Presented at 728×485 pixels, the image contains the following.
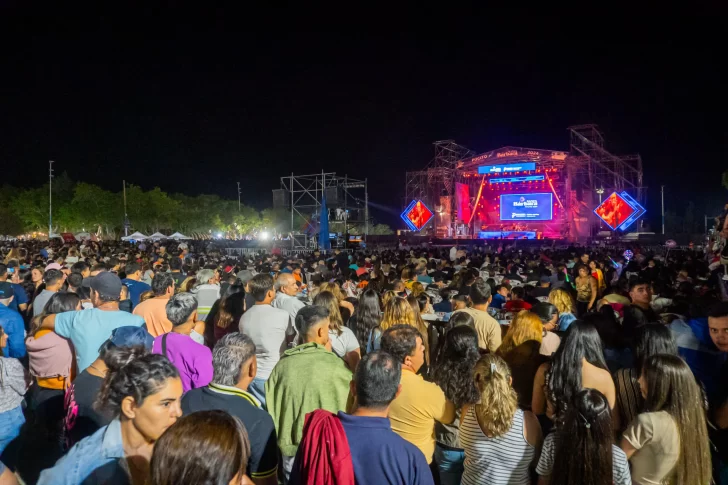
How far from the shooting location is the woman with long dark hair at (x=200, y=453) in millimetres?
1502

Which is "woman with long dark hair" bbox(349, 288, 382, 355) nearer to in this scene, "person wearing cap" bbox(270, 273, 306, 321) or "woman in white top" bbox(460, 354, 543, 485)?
"person wearing cap" bbox(270, 273, 306, 321)

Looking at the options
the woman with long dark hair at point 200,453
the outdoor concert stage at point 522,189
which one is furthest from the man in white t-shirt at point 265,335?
the outdoor concert stage at point 522,189

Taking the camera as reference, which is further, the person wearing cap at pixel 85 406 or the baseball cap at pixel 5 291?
the baseball cap at pixel 5 291

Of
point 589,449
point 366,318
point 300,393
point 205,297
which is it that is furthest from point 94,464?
point 205,297

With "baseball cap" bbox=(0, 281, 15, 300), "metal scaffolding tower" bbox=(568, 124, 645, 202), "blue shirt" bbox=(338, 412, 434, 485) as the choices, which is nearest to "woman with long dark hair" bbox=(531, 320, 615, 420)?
"blue shirt" bbox=(338, 412, 434, 485)

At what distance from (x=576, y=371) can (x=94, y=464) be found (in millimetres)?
2750

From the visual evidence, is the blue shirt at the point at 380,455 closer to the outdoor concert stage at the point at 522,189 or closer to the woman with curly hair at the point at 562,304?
the woman with curly hair at the point at 562,304

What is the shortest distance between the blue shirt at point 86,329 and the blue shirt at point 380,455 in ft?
7.78

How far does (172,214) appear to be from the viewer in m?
67.3

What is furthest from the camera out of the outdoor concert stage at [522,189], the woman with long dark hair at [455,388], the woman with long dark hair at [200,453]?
the outdoor concert stage at [522,189]

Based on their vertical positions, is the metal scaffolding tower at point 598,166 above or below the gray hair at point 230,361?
above

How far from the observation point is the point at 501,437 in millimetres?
2613

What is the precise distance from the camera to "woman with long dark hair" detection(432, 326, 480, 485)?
9.81 feet

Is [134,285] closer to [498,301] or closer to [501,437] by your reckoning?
[498,301]
